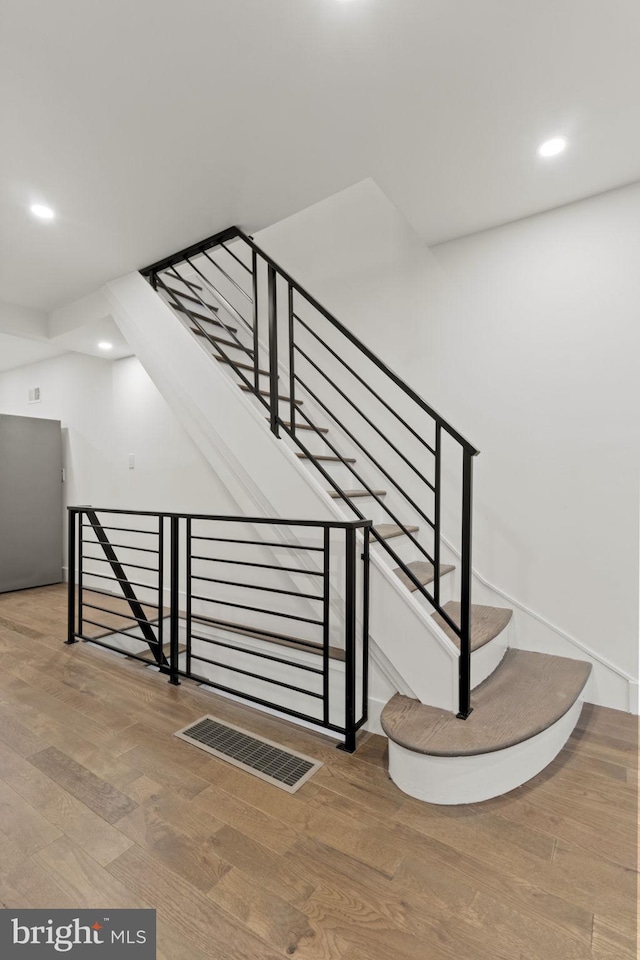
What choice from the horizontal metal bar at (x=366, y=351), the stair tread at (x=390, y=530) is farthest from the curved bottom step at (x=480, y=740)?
the horizontal metal bar at (x=366, y=351)

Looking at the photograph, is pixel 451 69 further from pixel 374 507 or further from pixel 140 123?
pixel 374 507

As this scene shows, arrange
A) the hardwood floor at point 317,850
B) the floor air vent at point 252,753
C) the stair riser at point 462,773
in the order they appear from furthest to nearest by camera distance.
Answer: the floor air vent at point 252,753 < the stair riser at point 462,773 < the hardwood floor at point 317,850

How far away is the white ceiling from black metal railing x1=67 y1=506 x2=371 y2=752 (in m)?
1.72

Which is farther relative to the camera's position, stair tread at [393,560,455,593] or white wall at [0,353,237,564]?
white wall at [0,353,237,564]

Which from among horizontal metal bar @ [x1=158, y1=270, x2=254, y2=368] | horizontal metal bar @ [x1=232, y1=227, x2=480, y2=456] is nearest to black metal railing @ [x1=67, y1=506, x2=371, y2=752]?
horizontal metal bar @ [x1=232, y1=227, x2=480, y2=456]

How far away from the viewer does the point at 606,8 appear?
61.1 inches

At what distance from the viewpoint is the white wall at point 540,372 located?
8.28 ft

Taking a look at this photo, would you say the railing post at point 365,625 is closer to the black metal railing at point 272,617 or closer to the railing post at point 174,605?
the black metal railing at point 272,617

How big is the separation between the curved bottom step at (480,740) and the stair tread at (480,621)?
9.1 inches

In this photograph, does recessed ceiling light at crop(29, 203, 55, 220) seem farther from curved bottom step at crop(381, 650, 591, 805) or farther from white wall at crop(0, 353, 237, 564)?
curved bottom step at crop(381, 650, 591, 805)

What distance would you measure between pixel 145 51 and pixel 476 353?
2.15m

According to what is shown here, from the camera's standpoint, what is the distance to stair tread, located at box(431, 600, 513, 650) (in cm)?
230

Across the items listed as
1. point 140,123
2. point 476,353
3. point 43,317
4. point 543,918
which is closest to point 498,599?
point 476,353

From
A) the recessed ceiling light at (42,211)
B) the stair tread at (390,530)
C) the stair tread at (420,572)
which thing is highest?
the recessed ceiling light at (42,211)
